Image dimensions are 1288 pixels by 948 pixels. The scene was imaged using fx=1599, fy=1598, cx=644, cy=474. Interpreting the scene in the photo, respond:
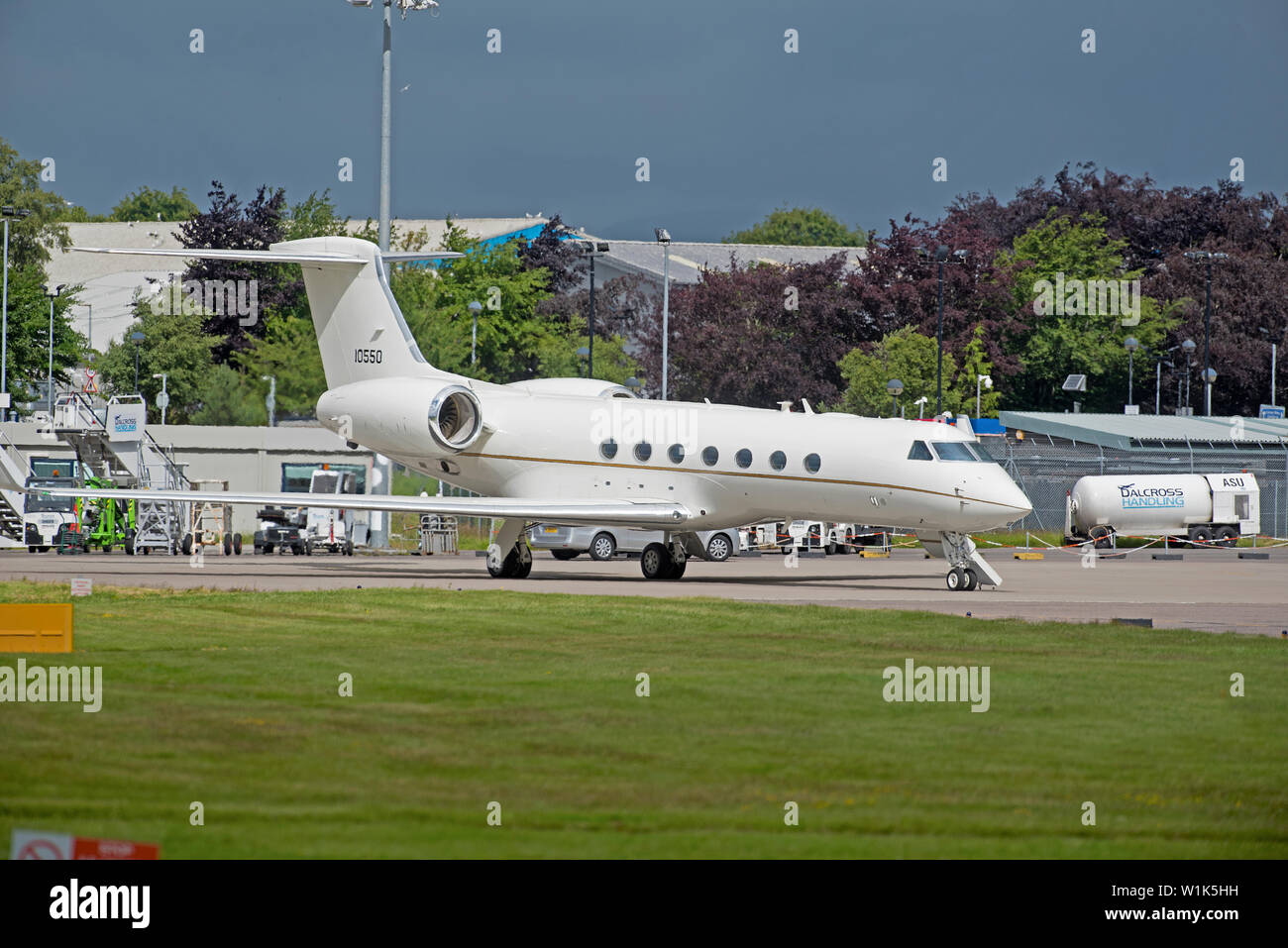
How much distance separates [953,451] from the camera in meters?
28.8

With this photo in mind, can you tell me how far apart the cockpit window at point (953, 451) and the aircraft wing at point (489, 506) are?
16.2 ft

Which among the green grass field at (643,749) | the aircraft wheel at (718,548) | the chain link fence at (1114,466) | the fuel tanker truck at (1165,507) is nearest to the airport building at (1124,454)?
the chain link fence at (1114,466)

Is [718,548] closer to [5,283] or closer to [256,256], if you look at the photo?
[256,256]

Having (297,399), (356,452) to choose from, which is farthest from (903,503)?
(297,399)

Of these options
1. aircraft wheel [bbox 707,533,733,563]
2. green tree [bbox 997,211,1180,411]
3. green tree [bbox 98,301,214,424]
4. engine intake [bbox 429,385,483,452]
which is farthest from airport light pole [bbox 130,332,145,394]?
green tree [bbox 997,211,1180,411]

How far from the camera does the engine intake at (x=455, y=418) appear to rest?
1237 inches

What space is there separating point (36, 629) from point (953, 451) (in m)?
17.4

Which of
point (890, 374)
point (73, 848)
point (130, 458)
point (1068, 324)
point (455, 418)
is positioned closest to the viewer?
point (73, 848)

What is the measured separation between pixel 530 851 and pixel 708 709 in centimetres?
480

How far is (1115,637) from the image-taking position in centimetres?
1909

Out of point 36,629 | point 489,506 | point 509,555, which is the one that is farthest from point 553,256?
point 36,629

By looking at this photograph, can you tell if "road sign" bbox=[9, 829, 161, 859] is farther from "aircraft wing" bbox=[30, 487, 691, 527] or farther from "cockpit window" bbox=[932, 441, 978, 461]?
"cockpit window" bbox=[932, 441, 978, 461]

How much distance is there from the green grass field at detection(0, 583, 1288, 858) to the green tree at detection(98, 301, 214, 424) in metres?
59.6

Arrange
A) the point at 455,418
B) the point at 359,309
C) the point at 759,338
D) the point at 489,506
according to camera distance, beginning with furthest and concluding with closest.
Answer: the point at 759,338, the point at 359,309, the point at 455,418, the point at 489,506
